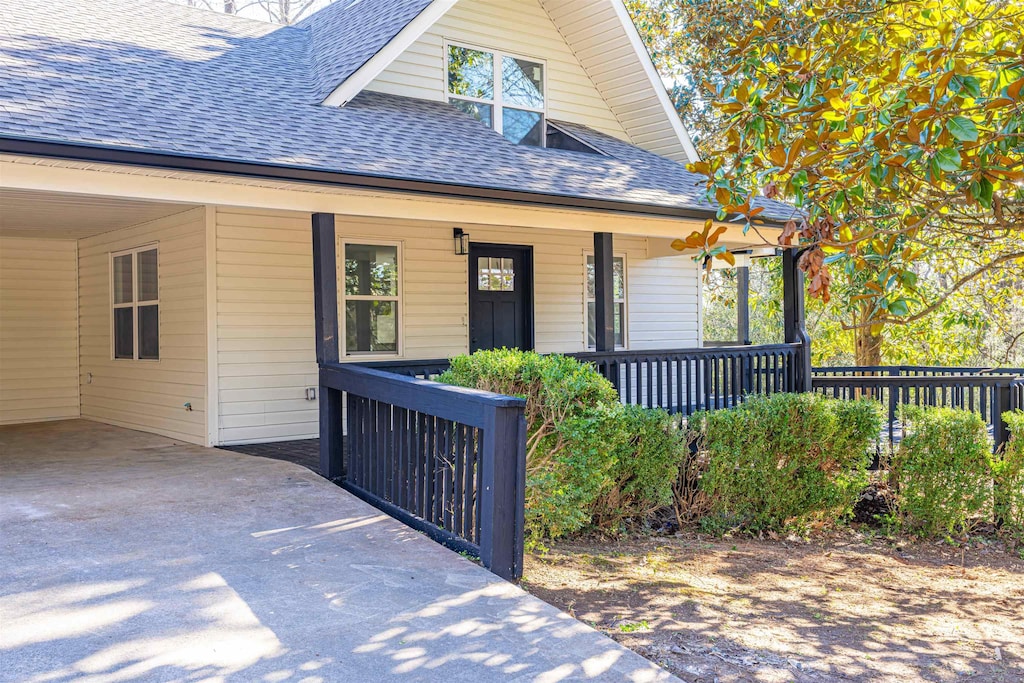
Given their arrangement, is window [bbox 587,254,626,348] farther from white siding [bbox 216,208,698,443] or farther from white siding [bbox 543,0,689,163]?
white siding [bbox 543,0,689,163]

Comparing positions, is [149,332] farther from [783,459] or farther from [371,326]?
[783,459]

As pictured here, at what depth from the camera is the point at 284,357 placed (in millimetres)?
9531

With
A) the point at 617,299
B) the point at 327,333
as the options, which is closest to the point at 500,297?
the point at 617,299

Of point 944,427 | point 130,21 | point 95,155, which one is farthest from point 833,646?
point 130,21

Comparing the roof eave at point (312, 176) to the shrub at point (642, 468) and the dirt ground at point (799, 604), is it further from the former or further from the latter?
the dirt ground at point (799, 604)

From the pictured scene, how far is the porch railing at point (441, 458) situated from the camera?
502 cm

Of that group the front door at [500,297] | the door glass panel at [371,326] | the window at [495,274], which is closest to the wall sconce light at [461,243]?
the front door at [500,297]

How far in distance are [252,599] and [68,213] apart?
19.4 feet

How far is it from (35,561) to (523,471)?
2.81 metres

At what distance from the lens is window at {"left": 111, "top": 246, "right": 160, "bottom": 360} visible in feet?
32.5

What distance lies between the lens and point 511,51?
37.9 ft

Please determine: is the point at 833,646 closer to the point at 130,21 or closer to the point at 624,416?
the point at 624,416

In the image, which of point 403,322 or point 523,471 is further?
point 403,322

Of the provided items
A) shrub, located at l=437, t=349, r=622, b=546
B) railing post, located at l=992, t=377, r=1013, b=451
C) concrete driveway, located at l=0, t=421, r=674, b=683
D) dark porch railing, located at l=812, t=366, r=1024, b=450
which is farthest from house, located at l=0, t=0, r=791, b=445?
railing post, located at l=992, t=377, r=1013, b=451
